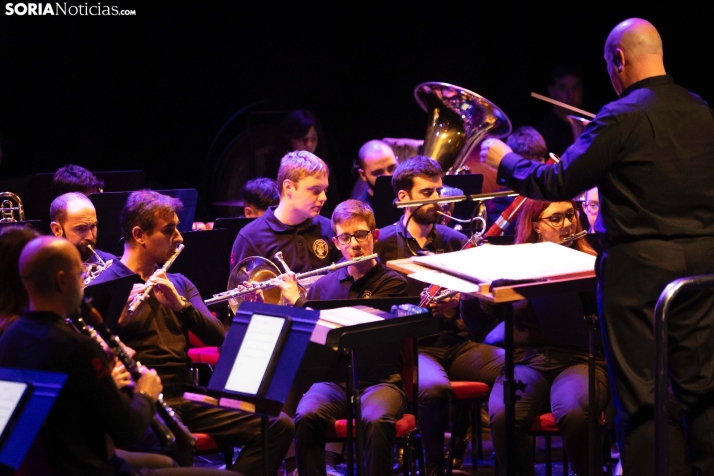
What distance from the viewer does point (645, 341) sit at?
3182 millimetres

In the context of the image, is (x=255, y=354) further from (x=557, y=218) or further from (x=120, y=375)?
(x=557, y=218)

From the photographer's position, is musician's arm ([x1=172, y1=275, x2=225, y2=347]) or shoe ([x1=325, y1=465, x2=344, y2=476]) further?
shoe ([x1=325, y1=465, x2=344, y2=476])

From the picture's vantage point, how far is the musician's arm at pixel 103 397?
2650 millimetres

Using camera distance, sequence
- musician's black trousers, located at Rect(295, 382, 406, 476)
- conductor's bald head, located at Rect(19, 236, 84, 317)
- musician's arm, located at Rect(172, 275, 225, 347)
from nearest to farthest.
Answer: conductor's bald head, located at Rect(19, 236, 84, 317) < musician's black trousers, located at Rect(295, 382, 406, 476) < musician's arm, located at Rect(172, 275, 225, 347)

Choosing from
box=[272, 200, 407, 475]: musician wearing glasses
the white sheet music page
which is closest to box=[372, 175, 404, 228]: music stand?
box=[272, 200, 407, 475]: musician wearing glasses

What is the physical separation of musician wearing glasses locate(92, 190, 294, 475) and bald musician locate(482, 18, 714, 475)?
4.86 feet

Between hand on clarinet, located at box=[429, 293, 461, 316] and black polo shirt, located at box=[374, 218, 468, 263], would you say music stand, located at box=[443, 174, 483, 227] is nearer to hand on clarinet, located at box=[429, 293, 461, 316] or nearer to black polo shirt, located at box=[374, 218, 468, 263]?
black polo shirt, located at box=[374, 218, 468, 263]

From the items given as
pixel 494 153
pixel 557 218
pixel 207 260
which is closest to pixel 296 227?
pixel 207 260

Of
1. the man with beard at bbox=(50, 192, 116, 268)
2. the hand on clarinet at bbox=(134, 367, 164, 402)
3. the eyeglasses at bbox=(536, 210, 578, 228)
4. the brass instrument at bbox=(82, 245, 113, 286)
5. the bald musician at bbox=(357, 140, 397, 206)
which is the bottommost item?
the hand on clarinet at bbox=(134, 367, 164, 402)

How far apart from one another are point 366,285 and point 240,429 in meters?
0.94

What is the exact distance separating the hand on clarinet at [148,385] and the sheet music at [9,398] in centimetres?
47

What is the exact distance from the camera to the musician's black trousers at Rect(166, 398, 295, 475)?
3924 millimetres

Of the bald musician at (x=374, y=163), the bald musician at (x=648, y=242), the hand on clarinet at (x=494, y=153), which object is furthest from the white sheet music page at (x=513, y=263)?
the bald musician at (x=374, y=163)

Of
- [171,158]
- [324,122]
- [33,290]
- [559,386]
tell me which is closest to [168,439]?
[33,290]
